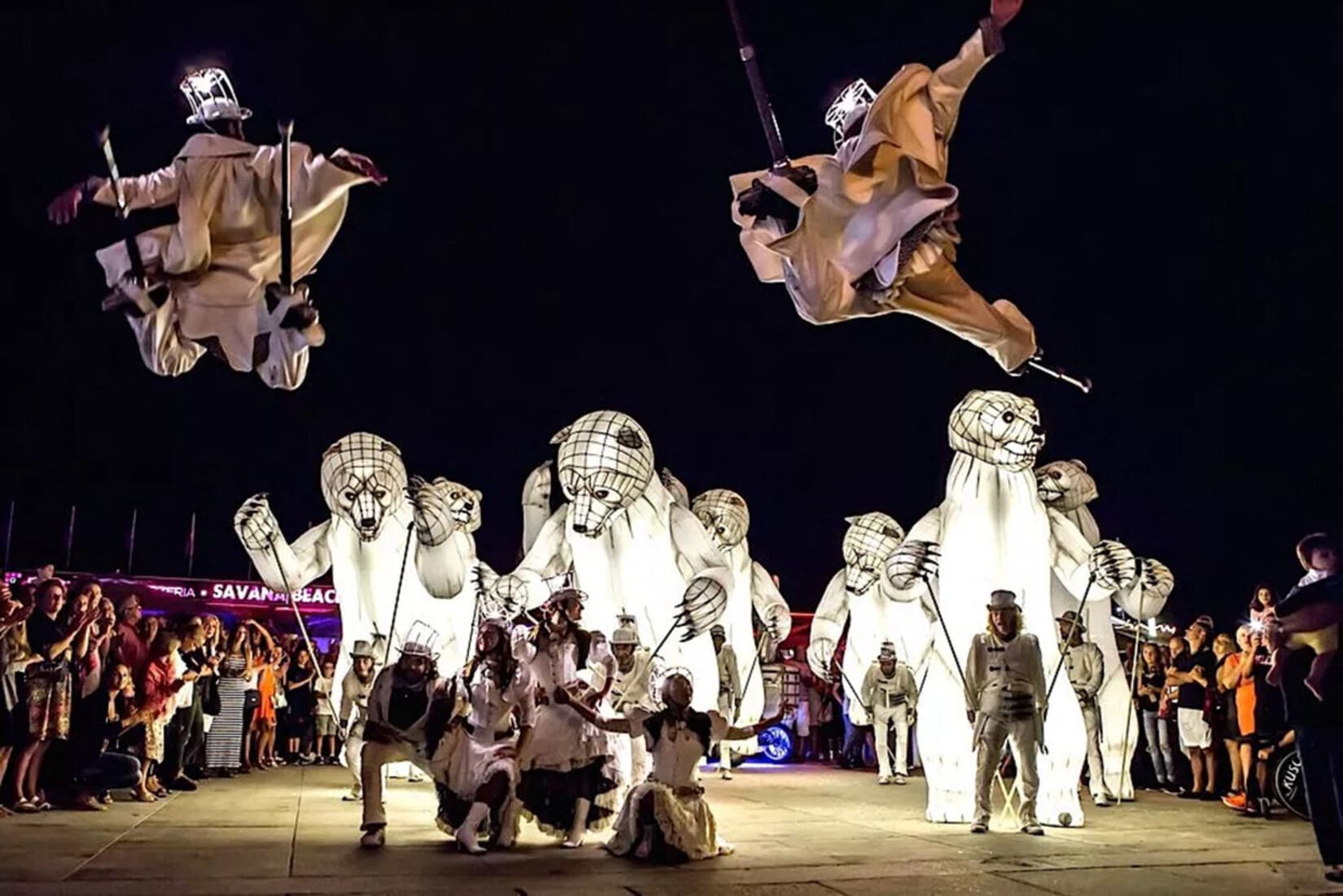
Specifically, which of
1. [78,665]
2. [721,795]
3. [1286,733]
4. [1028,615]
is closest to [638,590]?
[721,795]

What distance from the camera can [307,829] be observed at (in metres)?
7.50

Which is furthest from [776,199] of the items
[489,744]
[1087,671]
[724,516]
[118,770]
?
[724,516]

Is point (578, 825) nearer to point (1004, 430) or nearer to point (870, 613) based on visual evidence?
point (1004, 430)

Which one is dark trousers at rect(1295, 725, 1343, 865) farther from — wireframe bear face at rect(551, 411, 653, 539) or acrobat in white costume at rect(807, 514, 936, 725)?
acrobat in white costume at rect(807, 514, 936, 725)

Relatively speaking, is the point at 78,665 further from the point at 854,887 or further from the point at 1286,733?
the point at 1286,733

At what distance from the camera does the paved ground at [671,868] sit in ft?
18.0

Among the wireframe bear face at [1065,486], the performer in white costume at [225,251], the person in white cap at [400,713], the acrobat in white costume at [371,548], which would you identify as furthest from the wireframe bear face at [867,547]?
the performer in white costume at [225,251]

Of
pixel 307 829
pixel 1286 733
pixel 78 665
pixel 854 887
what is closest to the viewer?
pixel 854 887

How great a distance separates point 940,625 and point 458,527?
508 cm

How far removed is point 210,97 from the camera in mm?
4805

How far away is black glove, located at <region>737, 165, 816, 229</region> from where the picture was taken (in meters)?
4.86

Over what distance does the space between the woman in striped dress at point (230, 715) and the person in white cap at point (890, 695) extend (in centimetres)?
656

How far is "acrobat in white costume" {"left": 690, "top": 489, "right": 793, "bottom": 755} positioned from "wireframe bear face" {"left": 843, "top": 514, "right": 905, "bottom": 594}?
1.24m

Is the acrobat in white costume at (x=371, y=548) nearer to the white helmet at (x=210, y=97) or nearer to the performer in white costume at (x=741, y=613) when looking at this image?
the performer in white costume at (x=741, y=613)
